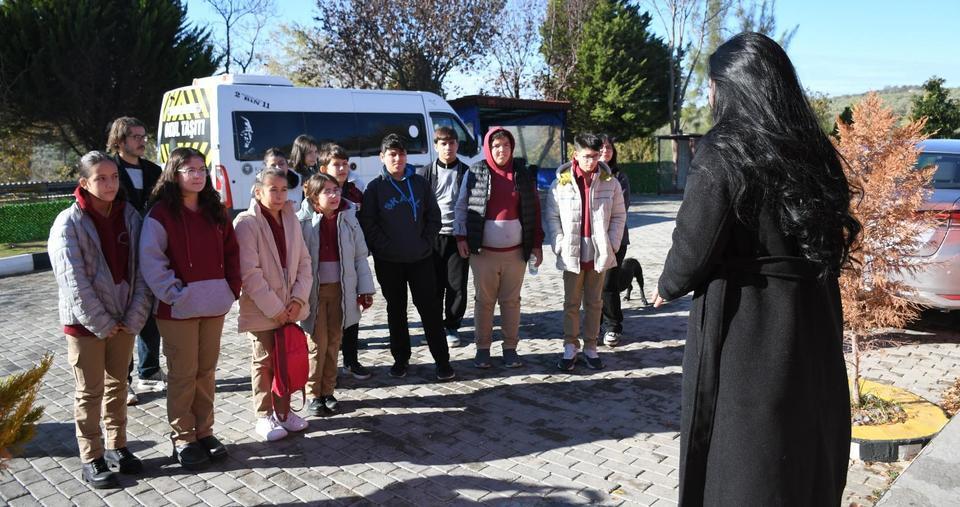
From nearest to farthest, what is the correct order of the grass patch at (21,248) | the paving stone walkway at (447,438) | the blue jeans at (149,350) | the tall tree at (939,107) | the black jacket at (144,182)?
the paving stone walkway at (447,438) → the black jacket at (144,182) → the blue jeans at (149,350) → the grass patch at (21,248) → the tall tree at (939,107)

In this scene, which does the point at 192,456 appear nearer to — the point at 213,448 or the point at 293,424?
the point at 213,448

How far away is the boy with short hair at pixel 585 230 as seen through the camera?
5.66 metres

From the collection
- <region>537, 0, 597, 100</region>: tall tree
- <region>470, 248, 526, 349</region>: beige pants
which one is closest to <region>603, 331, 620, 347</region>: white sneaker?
<region>470, 248, 526, 349</region>: beige pants

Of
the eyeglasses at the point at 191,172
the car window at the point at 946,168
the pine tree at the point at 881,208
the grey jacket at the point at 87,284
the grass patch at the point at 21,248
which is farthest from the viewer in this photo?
the grass patch at the point at 21,248

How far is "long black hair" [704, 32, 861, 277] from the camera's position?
201cm

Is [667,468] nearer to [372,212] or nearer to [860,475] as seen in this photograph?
[860,475]

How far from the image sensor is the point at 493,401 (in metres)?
5.19

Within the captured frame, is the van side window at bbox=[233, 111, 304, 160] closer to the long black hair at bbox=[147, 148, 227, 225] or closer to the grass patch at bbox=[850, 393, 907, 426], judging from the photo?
the long black hair at bbox=[147, 148, 227, 225]

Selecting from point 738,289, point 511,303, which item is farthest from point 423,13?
point 738,289

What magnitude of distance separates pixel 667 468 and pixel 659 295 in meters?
2.06

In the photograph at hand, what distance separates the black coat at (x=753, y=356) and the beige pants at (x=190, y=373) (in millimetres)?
3021

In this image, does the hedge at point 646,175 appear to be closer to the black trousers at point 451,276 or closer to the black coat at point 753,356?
the black trousers at point 451,276

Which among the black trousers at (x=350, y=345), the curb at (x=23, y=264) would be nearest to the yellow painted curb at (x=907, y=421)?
the black trousers at (x=350, y=345)

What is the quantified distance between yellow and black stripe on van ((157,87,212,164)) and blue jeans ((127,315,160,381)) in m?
6.34
